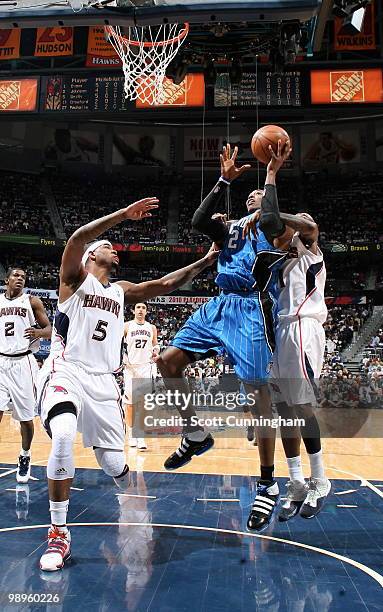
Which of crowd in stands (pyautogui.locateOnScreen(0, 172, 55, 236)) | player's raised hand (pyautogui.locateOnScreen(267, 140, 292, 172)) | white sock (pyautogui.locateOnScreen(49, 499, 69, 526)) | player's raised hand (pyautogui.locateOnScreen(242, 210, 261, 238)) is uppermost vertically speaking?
crowd in stands (pyautogui.locateOnScreen(0, 172, 55, 236))

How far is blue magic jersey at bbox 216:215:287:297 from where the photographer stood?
367cm

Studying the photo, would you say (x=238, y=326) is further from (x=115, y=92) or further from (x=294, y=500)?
(x=115, y=92)

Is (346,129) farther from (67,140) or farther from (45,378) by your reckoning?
(45,378)

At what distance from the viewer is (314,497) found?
3764mm

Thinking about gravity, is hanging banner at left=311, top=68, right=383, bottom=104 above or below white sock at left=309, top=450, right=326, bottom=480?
above

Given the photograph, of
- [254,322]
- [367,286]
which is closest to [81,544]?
[254,322]

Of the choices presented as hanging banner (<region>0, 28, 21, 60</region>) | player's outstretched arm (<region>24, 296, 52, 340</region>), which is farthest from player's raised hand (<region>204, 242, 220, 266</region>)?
hanging banner (<region>0, 28, 21, 60</region>)

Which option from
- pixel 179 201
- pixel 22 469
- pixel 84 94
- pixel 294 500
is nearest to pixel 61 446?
pixel 294 500

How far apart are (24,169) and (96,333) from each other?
23844 mm

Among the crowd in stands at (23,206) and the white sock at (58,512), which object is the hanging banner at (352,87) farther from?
the white sock at (58,512)

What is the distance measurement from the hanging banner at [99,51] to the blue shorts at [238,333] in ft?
50.0

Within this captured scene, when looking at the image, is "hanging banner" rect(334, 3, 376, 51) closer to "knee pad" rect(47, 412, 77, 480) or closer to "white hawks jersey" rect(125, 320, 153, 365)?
"white hawks jersey" rect(125, 320, 153, 365)

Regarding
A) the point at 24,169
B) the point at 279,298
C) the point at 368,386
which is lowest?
the point at 368,386

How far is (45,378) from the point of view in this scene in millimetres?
3773
